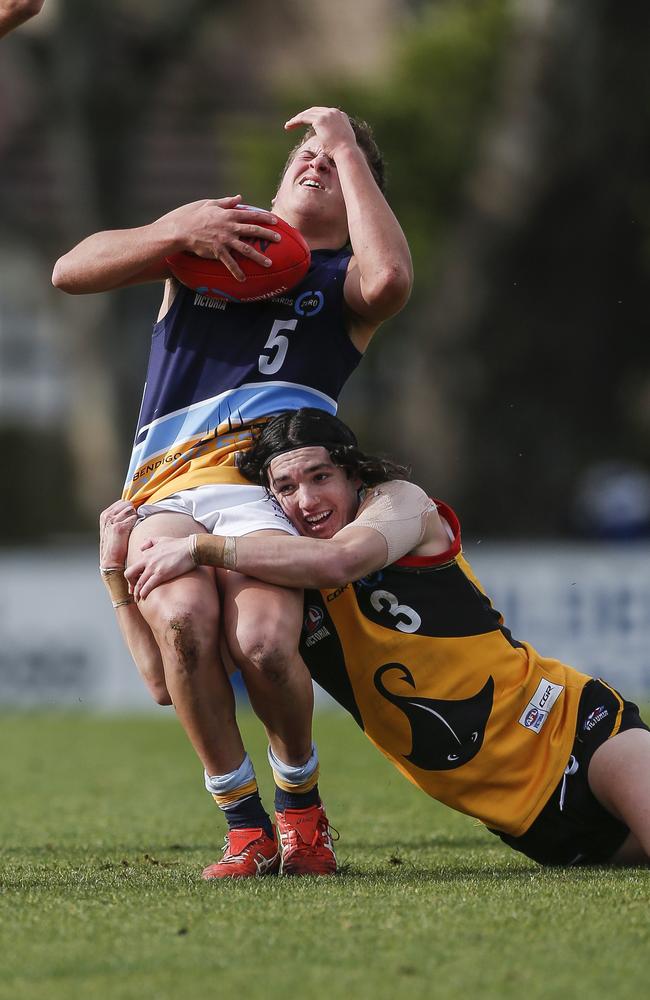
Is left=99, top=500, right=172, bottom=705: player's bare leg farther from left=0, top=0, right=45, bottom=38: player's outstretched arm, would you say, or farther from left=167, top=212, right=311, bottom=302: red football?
left=0, top=0, right=45, bottom=38: player's outstretched arm

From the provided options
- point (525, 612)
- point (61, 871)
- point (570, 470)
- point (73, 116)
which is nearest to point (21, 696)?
point (525, 612)

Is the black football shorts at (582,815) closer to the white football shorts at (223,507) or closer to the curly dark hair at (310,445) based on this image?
the curly dark hair at (310,445)

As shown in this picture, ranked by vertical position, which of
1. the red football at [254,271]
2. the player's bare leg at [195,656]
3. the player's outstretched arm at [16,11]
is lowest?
the player's bare leg at [195,656]

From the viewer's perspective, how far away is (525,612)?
36.7ft

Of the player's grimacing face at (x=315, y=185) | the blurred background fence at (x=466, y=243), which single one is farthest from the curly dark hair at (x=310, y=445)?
the blurred background fence at (x=466, y=243)

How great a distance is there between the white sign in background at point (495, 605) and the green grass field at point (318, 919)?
5536 mm

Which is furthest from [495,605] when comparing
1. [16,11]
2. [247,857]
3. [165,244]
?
[16,11]

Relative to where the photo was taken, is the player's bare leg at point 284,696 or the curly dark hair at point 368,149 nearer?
the player's bare leg at point 284,696

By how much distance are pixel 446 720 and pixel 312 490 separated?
2.45 ft

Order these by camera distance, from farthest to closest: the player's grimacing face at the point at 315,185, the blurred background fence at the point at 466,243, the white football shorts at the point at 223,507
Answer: the blurred background fence at the point at 466,243, the player's grimacing face at the point at 315,185, the white football shorts at the point at 223,507

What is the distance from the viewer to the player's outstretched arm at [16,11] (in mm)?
3906

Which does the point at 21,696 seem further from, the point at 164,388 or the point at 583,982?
the point at 583,982

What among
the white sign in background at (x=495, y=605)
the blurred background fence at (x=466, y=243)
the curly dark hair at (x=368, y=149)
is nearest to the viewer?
the curly dark hair at (x=368, y=149)

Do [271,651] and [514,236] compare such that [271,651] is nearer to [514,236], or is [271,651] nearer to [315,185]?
[315,185]
